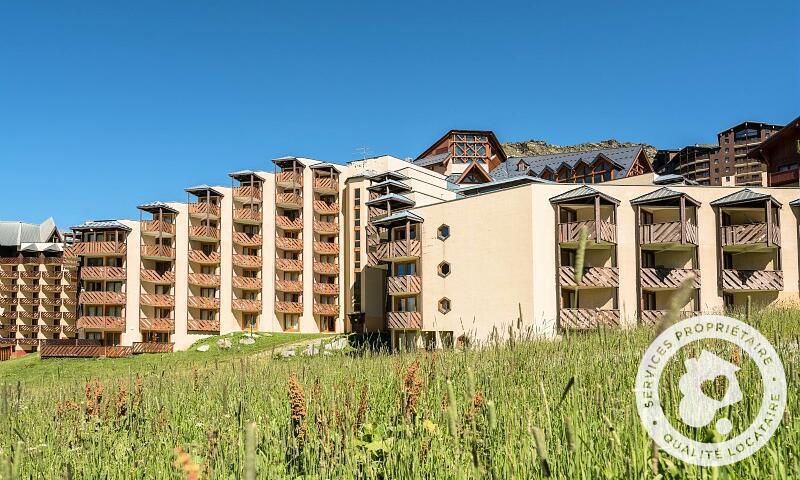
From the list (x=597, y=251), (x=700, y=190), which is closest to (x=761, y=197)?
(x=700, y=190)

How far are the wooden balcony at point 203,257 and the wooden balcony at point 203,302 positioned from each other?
3.05 meters

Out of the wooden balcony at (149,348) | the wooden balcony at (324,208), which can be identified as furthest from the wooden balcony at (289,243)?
the wooden balcony at (149,348)

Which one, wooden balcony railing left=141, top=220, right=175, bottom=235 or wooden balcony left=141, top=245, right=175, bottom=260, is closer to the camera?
wooden balcony left=141, top=245, right=175, bottom=260

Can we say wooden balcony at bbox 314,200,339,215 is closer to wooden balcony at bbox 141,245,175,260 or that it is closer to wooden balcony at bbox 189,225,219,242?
wooden balcony at bbox 189,225,219,242

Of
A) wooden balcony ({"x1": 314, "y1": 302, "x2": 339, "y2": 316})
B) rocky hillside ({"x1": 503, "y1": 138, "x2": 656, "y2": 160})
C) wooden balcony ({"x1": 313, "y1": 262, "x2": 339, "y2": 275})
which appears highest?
rocky hillside ({"x1": 503, "y1": 138, "x2": 656, "y2": 160})

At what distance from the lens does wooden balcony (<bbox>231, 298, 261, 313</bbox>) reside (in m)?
52.7

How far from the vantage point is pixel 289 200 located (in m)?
54.2

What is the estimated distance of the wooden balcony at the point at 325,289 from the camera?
5316cm

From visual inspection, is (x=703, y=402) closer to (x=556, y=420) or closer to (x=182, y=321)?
(x=556, y=420)

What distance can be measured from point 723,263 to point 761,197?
3.91m

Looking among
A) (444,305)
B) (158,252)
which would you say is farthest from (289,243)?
(444,305)

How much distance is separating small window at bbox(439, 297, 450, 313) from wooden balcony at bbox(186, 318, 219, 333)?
2546 centimetres

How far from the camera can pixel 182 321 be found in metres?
53.0

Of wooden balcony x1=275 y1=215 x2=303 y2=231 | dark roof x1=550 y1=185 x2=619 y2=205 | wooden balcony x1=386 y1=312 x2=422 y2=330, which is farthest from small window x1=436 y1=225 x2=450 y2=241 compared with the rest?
wooden balcony x1=275 y1=215 x2=303 y2=231
